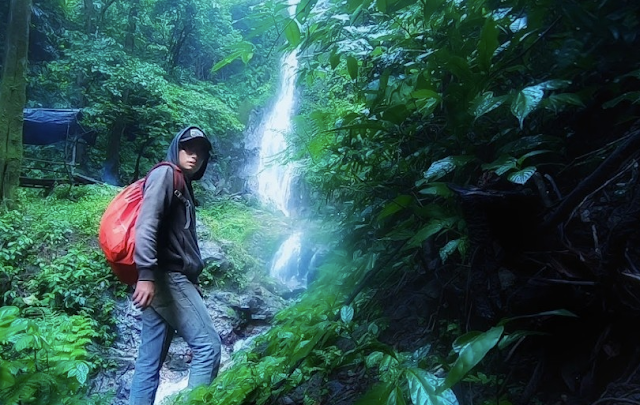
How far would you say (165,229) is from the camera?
7.25ft

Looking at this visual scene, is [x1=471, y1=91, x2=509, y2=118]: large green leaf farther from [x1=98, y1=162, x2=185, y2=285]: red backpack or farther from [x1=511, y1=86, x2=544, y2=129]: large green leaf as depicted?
[x1=98, y1=162, x2=185, y2=285]: red backpack

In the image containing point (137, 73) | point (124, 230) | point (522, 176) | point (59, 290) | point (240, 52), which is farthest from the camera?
point (137, 73)

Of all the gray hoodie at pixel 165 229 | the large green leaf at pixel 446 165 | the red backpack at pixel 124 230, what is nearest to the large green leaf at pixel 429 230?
the large green leaf at pixel 446 165

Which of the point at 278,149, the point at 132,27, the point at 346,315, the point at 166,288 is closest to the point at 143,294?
the point at 166,288

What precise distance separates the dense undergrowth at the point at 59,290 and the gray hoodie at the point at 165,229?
58cm

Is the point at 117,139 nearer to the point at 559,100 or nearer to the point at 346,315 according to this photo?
the point at 346,315

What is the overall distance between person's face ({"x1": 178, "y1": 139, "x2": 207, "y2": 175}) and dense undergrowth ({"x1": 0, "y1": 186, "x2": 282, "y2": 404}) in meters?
1.07

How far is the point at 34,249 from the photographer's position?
575cm

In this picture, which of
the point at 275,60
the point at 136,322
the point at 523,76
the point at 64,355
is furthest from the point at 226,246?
the point at 275,60

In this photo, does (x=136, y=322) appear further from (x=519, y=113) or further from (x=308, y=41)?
(x=519, y=113)

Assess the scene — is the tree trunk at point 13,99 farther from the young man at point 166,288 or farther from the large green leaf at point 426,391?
the large green leaf at point 426,391

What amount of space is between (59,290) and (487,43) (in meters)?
5.64

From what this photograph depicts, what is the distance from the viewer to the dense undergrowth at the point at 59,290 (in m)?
1.77

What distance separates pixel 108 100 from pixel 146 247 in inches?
421
